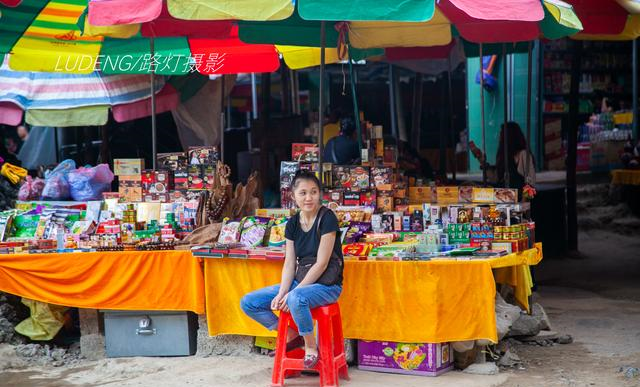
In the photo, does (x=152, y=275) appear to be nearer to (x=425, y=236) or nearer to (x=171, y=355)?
(x=171, y=355)

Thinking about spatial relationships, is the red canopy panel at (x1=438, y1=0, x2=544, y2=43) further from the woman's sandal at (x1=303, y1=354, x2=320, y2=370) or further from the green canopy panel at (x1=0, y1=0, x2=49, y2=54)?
the green canopy panel at (x1=0, y1=0, x2=49, y2=54)

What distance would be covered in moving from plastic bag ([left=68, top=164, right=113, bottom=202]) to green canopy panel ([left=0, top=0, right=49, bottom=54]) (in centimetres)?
127

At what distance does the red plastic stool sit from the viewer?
6.25 metres

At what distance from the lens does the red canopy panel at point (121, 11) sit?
23.1 feet

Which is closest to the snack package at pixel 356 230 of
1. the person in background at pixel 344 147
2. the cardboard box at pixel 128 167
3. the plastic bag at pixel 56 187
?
the cardboard box at pixel 128 167

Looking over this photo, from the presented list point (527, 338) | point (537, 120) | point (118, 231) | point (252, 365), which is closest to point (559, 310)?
point (527, 338)

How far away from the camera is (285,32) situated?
901cm

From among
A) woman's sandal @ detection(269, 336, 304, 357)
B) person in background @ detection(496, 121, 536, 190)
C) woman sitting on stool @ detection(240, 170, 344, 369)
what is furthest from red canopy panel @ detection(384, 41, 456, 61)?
woman's sandal @ detection(269, 336, 304, 357)

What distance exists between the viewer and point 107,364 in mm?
7324

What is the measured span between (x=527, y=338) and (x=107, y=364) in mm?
3132

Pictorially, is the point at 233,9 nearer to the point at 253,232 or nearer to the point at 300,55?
the point at 253,232

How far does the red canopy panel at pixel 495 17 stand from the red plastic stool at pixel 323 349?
218 centimetres

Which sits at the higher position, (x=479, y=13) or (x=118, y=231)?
(x=479, y=13)

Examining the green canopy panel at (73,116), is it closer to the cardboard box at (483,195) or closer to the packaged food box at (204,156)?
the packaged food box at (204,156)
